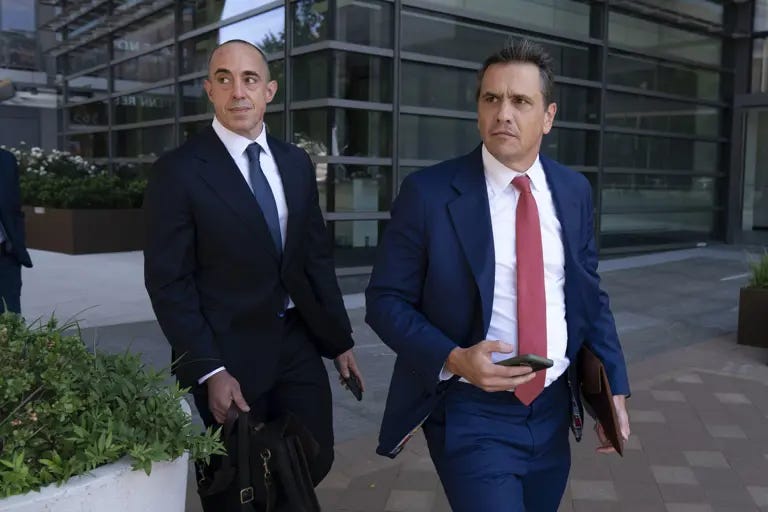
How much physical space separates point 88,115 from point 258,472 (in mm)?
16465

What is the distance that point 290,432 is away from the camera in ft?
8.26

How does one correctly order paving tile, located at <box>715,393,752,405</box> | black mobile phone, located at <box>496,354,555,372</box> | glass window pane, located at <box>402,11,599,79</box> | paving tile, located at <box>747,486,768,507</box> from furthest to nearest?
glass window pane, located at <box>402,11,599,79</box> < paving tile, located at <box>715,393,752,405</box> < paving tile, located at <box>747,486,768,507</box> < black mobile phone, located at <box>496,354,555,372</box>

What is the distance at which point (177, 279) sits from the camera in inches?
102

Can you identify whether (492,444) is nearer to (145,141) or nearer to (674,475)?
(674,475)

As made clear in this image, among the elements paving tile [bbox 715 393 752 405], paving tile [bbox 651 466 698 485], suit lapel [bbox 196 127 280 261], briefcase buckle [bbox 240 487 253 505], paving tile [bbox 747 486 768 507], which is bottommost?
paving tile [bbox 747 486 768 507]

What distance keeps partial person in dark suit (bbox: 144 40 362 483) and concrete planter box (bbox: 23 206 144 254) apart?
1067cm

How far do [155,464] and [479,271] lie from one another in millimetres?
1011

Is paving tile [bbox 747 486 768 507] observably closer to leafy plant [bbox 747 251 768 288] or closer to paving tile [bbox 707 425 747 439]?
paving tile [bbox 707 425 747 439]

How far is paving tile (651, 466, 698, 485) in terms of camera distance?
4.07m

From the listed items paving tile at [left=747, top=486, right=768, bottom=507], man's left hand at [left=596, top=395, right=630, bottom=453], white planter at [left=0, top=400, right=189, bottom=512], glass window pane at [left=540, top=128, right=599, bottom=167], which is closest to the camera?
white planter at [left=0, top=400, right=189, bottom=512]

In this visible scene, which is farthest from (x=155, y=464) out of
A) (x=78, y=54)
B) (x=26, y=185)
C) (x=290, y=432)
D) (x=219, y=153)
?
(x=78, y=54)

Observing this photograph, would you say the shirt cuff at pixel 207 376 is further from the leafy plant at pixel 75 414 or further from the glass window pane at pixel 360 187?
the glass window pane at pixel 360 187

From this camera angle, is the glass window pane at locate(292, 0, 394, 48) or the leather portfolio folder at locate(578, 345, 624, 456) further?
the glass window pane at locate(292, 0, 394, 48)

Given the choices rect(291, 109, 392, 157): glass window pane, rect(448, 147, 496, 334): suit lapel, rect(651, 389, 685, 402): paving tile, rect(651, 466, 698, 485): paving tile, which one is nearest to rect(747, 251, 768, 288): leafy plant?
rect(651, 389, 685, 402): paving tile
